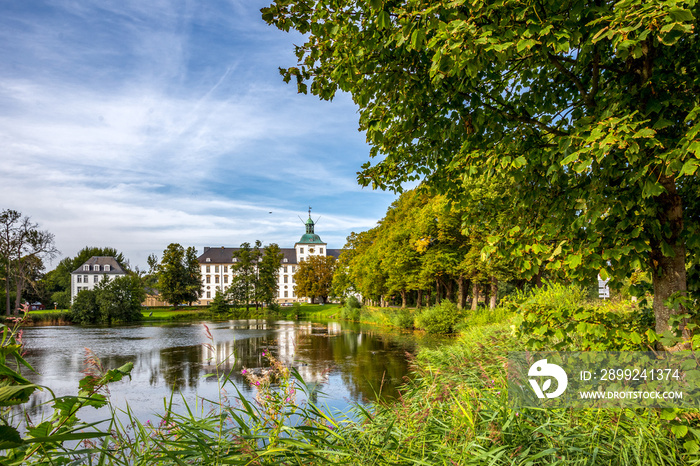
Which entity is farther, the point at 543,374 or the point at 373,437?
the point at 543,374

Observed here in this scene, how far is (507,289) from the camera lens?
1133 inches

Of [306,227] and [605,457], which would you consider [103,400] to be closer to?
[605,457]

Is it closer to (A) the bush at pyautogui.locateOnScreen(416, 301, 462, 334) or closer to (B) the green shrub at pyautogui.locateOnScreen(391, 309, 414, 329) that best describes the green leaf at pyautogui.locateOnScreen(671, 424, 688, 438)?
(A) the bush at pyautogui.locateOnScreen(416, 301, 462, 334)

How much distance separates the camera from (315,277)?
68688mm

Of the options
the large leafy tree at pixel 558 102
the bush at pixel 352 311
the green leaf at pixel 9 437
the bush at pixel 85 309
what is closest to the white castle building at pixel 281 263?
the bush at pixel 352 311

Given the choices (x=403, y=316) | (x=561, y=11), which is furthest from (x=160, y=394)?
(x=403, y=316)

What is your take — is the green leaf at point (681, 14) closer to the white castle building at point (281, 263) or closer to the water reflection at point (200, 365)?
the water reflection at point (200, 365)

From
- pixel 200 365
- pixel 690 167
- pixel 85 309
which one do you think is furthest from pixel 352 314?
pixel 690 167

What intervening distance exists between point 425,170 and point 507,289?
25832 mm

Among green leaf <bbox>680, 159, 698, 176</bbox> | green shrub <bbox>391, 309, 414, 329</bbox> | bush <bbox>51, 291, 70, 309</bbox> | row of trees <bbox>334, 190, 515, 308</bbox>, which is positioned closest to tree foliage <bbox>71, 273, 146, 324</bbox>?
bush <bbox>51, 291, 70, 309</bbox>

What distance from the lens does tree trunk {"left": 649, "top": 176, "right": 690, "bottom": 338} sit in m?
3.46

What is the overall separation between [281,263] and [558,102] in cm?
9284

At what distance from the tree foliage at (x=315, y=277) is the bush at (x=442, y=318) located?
45098 mm

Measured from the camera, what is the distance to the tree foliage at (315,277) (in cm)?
6775
